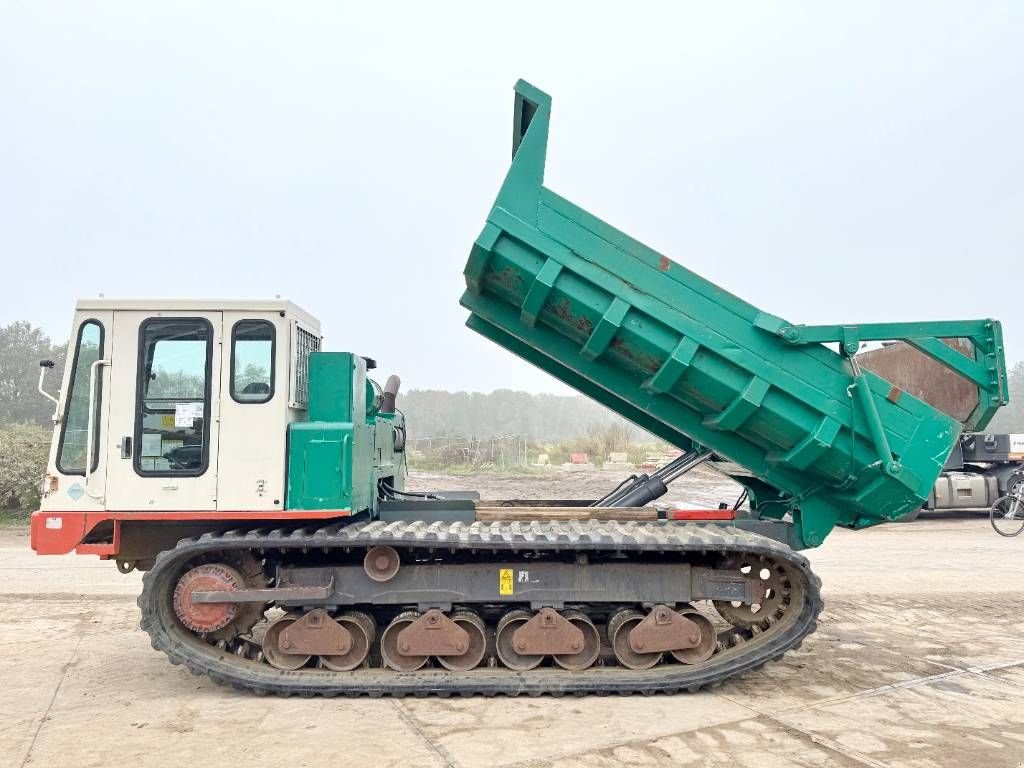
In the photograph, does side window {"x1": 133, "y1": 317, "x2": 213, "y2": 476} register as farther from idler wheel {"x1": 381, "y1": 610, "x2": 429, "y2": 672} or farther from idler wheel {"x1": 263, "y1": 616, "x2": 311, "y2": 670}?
idler wheel {"x1": 381, "y1": 610, "x2": 429, "y2": 672}

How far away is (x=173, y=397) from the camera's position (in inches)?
228

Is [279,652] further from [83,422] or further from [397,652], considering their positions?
[83,422]

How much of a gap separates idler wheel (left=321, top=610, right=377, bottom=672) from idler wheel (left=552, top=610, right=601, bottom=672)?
147cm

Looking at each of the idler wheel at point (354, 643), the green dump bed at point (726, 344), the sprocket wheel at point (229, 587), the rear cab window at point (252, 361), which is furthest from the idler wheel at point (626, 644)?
the rear cab window at point (252, 361)

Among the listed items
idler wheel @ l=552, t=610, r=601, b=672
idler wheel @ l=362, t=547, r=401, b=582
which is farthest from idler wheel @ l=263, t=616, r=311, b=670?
idler wheel @ l=552, t=610, r=601, b=672

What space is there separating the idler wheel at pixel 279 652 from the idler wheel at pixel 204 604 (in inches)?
13.6

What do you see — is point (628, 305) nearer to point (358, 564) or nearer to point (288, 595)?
point (358, 564)

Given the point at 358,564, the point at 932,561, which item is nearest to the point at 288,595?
the point at 358,564

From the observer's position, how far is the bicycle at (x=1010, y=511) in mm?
15841

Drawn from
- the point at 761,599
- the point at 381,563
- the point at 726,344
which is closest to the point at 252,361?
the point at 381,563

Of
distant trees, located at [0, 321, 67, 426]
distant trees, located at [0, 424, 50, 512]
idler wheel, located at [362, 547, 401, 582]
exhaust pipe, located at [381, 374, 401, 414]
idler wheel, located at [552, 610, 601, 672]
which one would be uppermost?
distant trees, located at [0, 321, 67, 426]

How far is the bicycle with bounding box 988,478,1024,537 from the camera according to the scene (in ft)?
52.0

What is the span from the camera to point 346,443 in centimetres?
572

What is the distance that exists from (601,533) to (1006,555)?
10473 mm
